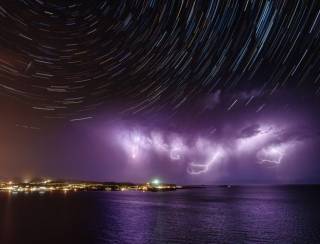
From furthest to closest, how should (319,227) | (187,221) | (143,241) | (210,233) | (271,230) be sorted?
1. (187,221)
2. (319,227)
3. (271,230)
4. (210,233)
5. (143,241)

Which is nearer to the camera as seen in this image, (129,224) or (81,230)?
(81,230)

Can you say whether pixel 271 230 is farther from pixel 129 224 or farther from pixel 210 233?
pixel 129 224

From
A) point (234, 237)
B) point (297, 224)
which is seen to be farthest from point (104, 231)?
point (297, 224)

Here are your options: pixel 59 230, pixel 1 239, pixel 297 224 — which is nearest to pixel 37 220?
pixel 59 230

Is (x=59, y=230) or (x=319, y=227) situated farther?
(x=319, y=227)

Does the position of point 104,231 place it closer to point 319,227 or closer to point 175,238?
point 175,238

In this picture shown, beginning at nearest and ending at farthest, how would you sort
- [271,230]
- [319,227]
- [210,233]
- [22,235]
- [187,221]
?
1. [22,235]
2. [210,233]
3. [271,230]
4. [319,227]
5. [187,221]

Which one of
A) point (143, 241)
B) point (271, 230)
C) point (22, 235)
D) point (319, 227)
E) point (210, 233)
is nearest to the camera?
point (143, 241)

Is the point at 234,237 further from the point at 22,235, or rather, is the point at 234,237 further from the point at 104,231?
the point at 22,235

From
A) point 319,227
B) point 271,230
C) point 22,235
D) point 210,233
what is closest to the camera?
point 22,235
